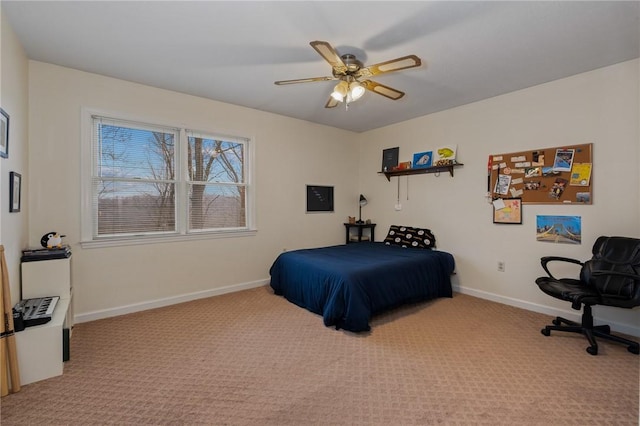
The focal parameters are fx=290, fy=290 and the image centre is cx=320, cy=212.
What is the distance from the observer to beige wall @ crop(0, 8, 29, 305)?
2014 mm

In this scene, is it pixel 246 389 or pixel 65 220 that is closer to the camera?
pixel 246 389

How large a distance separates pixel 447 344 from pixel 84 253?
11.8 ft

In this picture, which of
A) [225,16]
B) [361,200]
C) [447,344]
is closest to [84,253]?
[225,16]

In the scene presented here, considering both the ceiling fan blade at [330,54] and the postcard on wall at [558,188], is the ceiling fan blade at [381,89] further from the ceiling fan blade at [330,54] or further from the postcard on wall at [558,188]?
the postcard on wall at [558,188]

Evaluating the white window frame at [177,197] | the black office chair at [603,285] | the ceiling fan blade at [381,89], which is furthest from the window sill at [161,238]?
the black office chair at [603,285]

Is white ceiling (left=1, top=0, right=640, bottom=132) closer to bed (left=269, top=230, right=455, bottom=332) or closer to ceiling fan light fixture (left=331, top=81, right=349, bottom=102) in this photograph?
ceiling fan light fixture (left=331, top=81, right=349, bottom=102)

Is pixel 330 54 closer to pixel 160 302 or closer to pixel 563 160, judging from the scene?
pixel 563 160

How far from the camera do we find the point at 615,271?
237 cm

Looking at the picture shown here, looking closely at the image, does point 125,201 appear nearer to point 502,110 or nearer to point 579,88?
point 502,110

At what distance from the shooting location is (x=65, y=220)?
2.84m

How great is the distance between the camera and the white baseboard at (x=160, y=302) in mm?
2961

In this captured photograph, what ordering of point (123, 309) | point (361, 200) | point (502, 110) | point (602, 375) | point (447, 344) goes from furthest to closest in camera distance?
point (361, 200) < point (502, 110) < point (123, 309) < point (447, 344) < point (602, 375)

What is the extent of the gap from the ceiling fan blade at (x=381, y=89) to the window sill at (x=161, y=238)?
2.43 meters

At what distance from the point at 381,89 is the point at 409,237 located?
2.29 m
